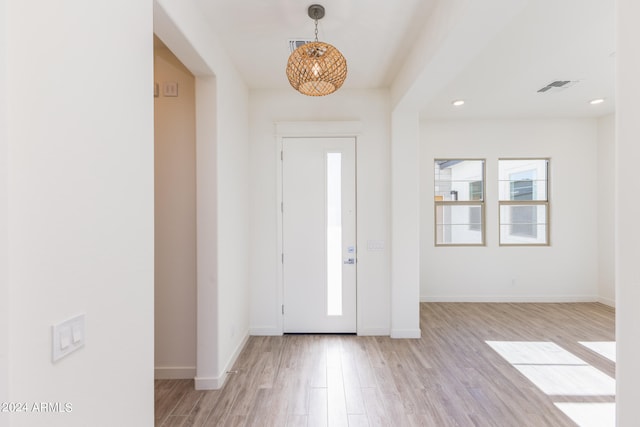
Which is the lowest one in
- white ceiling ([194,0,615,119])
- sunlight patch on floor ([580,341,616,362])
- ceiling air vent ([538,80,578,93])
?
sunlight patch on floor ([580,341,616,362])

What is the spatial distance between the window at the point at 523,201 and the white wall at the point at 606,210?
0.73 m

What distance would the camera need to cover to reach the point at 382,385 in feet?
8.13

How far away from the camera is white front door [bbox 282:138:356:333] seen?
11.5 feet

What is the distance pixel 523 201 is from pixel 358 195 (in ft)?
10.4

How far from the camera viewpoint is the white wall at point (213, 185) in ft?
6.83

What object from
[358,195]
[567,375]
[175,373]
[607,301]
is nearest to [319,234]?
[358,195]

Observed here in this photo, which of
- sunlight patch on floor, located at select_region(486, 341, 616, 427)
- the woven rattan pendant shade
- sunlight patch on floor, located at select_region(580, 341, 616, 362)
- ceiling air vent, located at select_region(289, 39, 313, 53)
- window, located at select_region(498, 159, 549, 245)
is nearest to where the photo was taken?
the woven rattan pendant shade

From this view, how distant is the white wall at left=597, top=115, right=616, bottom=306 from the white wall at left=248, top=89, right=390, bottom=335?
364cm

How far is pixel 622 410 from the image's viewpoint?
87cm

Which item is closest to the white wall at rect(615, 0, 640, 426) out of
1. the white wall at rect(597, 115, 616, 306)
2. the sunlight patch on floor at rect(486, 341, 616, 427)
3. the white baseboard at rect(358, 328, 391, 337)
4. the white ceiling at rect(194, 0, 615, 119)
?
the white ceiling at rect(194, 0, 615, 119)
